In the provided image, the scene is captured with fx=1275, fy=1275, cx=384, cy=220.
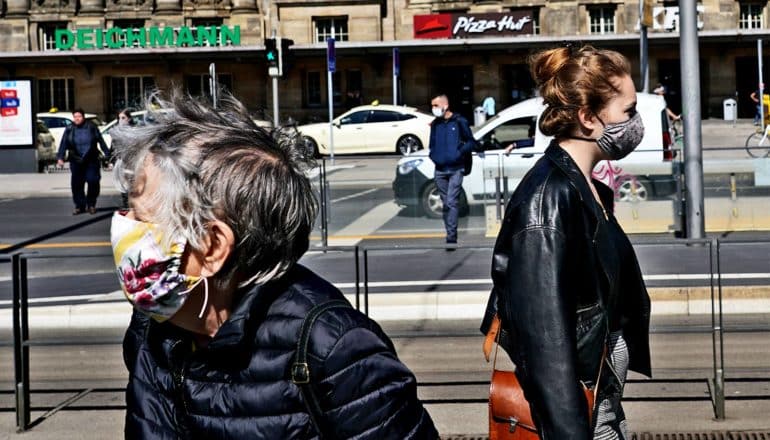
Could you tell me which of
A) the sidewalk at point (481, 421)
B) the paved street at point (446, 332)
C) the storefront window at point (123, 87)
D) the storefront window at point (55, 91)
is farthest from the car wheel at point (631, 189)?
the storefront window at point (55, 91)

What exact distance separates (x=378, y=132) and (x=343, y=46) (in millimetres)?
11243

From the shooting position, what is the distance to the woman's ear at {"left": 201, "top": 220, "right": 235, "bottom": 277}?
8.55 feet

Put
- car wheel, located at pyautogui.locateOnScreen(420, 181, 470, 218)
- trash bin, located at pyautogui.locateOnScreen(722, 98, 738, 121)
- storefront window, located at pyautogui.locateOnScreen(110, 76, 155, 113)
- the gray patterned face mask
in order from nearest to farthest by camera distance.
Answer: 1. the gray patterned face mask
2. car wheel, located at pyautogui.locateOnScreen(420, 181, 470, 218)
3. trash bin, located at pyautogui.locateOnScreen(722, 98, 738, 121)
4. storefront window, located at pyautogui.locateOnScreen(110, 76, 155, 113)

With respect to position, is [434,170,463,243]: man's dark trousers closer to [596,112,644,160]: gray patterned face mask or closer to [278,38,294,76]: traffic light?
[596,112,644,160]: gray patterned face mask

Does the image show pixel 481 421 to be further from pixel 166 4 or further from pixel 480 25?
pixel 166 4

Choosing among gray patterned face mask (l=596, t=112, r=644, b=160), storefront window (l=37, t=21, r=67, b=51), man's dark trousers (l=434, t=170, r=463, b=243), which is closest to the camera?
gray patterned face mask (l=596, t=112, r=644, b=160)

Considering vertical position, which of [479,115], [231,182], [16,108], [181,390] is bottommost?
[181,390]

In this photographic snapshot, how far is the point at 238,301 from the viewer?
2.69 meters

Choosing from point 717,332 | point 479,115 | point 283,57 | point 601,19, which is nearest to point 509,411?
point 717,332

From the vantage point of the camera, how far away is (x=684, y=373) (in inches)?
332

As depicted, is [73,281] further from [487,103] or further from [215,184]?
[487,103]

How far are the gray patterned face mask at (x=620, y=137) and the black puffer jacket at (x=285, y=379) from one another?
1.26 meters

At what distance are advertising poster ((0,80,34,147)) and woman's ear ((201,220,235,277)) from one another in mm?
28365

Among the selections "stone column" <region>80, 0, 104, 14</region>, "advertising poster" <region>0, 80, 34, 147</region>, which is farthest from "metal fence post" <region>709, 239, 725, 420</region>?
"stone column" <region>80, 0, 104, 14</region>
